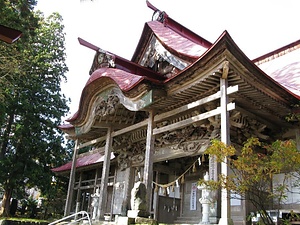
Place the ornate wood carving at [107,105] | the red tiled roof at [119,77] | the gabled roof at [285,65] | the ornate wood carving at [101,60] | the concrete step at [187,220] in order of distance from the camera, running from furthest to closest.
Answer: the concrete step at [187,220], the ornate wood carving at [107,105], the gabled roof at [285,65], the ornate wood carving at [101,60], the red tiled roof at [119,77]

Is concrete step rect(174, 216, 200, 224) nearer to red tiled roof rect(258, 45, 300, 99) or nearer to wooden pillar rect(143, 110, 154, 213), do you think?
wooden pillar rect(143, 110, 154, 213)

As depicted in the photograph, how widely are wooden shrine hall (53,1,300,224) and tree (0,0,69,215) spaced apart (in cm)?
606

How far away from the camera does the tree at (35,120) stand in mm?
17984

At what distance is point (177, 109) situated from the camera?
8875mm

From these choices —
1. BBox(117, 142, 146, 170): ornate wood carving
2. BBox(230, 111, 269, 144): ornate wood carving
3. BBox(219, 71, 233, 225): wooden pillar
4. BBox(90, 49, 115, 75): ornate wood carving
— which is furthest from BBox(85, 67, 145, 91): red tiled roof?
BBox(230, 111, 269, 144): ornate wood carving

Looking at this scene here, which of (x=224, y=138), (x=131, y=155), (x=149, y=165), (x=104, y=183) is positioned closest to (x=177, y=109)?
(x=149, y=165)

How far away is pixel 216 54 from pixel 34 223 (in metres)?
11.1

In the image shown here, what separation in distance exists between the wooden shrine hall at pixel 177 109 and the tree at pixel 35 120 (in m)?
6.06

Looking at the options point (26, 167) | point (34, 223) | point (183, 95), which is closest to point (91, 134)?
point (34, 223)

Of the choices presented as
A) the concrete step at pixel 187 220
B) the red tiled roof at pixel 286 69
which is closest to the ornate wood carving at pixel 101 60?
the red tiled roof at pixel 286 69

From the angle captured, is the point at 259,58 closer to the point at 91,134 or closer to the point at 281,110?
the point at 281,110

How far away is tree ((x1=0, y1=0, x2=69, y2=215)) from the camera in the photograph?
18.0 m

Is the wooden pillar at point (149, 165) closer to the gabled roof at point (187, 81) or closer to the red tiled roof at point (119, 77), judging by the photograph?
Result: the gabled roof at point (187, 81)

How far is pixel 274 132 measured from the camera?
394 inches
